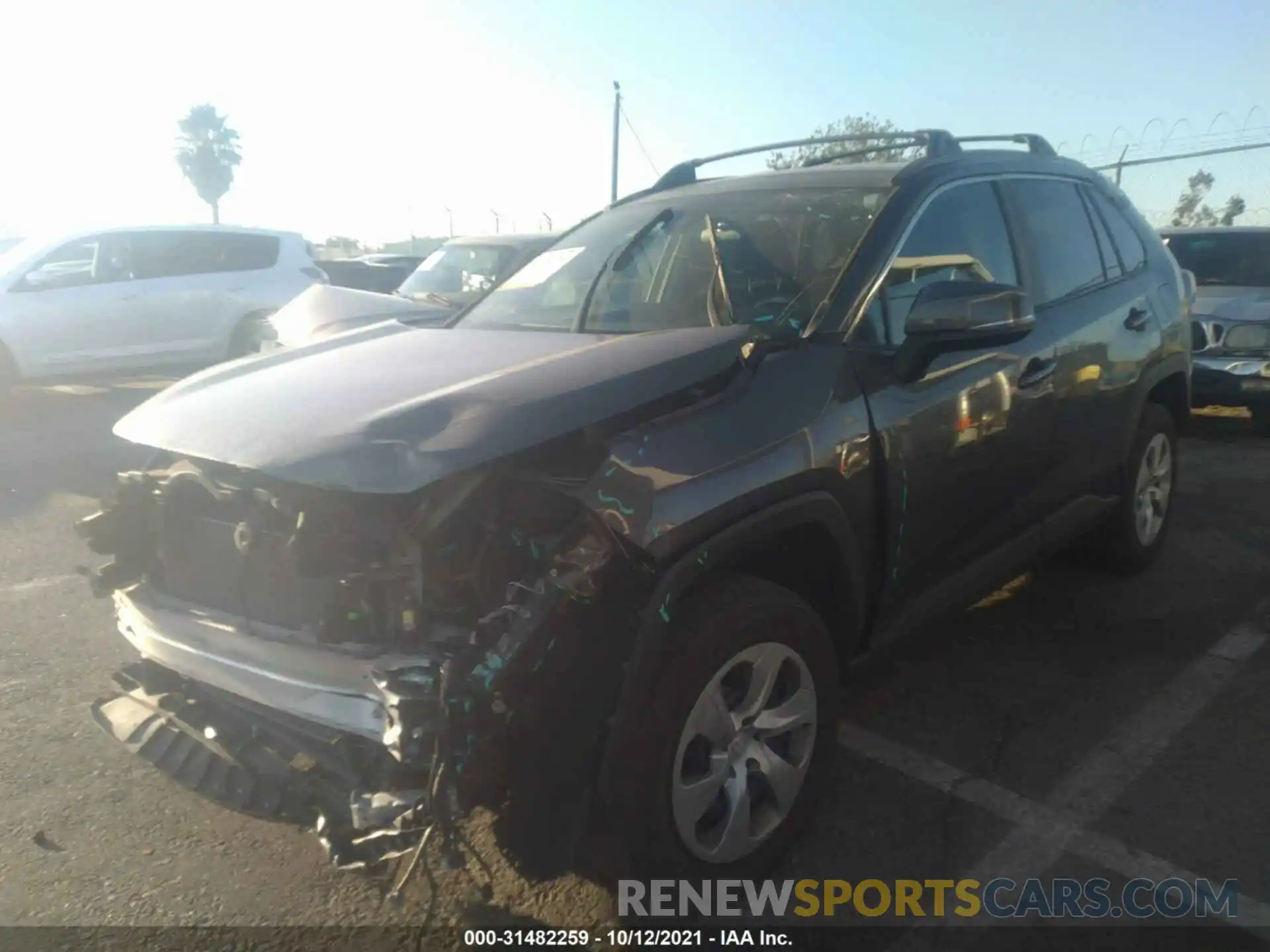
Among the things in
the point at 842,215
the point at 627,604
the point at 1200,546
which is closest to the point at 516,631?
the point at 627,604

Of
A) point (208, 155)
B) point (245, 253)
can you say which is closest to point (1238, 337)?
point (245, 253)

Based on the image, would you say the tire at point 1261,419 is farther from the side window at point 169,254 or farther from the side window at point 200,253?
the side window at point 169,254

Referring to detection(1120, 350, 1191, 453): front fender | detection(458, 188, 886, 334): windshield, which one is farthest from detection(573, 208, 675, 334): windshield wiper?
detection(1120, 350, 1191, 453): front fender

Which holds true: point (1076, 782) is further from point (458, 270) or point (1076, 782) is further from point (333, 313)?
point (458, 270)

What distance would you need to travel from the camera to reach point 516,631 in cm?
216

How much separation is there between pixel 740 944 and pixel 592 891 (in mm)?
419

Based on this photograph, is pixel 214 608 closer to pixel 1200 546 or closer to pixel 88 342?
pixel 1200 546

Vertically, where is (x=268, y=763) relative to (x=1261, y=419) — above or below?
above

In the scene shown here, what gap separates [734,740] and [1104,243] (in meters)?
2.99

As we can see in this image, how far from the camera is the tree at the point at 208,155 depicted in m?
60.4

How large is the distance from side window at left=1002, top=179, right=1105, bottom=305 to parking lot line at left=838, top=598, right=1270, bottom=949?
5.07ft

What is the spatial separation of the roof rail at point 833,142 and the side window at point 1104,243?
0.89 m

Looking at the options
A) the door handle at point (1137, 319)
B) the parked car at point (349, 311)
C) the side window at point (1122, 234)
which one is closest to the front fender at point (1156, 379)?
the door handle at point (1137, 319)

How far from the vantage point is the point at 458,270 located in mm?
9734
